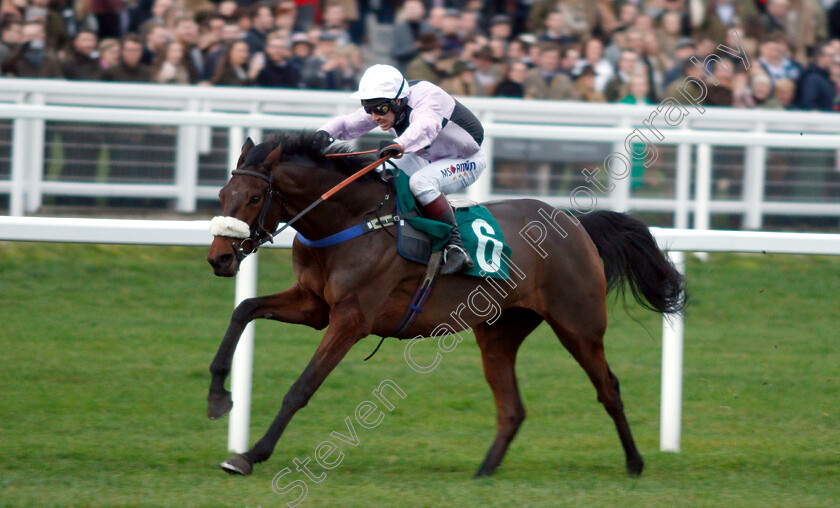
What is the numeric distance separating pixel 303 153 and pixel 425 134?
1.54 ft

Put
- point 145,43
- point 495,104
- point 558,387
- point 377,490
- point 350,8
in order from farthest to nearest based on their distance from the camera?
point 350,8 < point 145,43 < point 495,104 < point 558,387 < point 377,490

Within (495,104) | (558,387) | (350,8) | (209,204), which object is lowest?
(558,387)

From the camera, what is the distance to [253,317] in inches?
159

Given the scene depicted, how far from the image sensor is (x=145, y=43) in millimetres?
8625

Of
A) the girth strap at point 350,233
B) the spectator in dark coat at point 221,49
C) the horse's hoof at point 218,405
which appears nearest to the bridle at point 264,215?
the girth strap at point 350,233

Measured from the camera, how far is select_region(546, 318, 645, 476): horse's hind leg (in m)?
4.57

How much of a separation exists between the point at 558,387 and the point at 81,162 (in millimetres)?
3166

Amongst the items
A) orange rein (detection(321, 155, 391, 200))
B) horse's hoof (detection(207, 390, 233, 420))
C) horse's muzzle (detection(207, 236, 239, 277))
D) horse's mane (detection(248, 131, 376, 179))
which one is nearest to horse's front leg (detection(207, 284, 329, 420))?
horse's hoof (detection(207, 390, 233, 420))

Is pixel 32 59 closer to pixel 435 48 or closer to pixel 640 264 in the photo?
pixel 435 48

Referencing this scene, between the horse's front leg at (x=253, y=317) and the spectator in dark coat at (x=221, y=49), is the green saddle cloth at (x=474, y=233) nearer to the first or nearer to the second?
the horse's front leg at (x=253, y=317)

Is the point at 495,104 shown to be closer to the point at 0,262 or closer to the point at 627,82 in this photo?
the point at 627,82

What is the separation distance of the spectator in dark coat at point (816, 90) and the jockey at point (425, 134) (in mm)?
5740

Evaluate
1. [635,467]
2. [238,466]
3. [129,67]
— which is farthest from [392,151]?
[129,67]

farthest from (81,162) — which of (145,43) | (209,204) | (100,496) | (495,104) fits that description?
(100,496)
